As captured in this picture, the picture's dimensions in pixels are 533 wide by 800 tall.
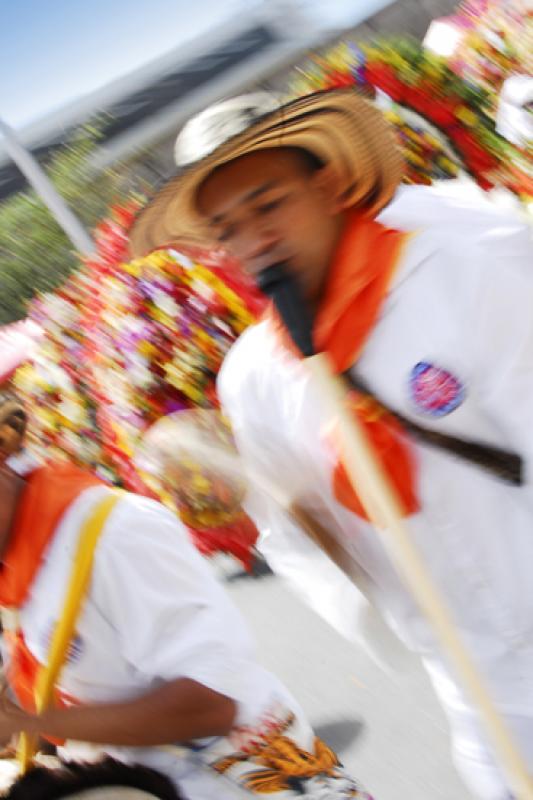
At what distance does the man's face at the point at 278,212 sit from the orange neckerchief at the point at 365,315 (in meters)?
0.04

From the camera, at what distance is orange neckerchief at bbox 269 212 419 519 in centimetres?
122

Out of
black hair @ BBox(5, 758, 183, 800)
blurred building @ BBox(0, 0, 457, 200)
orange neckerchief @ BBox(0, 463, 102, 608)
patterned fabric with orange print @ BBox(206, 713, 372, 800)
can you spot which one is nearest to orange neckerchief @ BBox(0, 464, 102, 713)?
orange neckerchief @ BBox(0, 463, 102, 608)

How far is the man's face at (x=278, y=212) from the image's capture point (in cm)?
126

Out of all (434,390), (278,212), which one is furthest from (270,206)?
(434,390)

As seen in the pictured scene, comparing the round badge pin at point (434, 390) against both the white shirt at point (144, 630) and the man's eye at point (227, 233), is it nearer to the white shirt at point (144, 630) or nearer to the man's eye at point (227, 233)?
the man's eye at point (227, 233)

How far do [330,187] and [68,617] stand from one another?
84 cm

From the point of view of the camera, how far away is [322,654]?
3459 millimetres

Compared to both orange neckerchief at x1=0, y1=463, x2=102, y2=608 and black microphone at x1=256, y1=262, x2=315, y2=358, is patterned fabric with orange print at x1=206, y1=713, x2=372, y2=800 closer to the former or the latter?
orange neckerchief at x1=0, y1=463, x2=102, y2=608

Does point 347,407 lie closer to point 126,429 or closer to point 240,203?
point 240,203

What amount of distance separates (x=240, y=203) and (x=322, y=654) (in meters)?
2.64

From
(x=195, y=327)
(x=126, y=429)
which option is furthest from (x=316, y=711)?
(x=195, y=327)

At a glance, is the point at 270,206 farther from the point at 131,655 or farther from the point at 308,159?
the point at 131,655

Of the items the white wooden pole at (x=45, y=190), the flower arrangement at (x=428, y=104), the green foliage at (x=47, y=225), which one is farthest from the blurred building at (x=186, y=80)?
the flower arrangement at (x=428, y=104)

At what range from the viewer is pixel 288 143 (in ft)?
4.19
